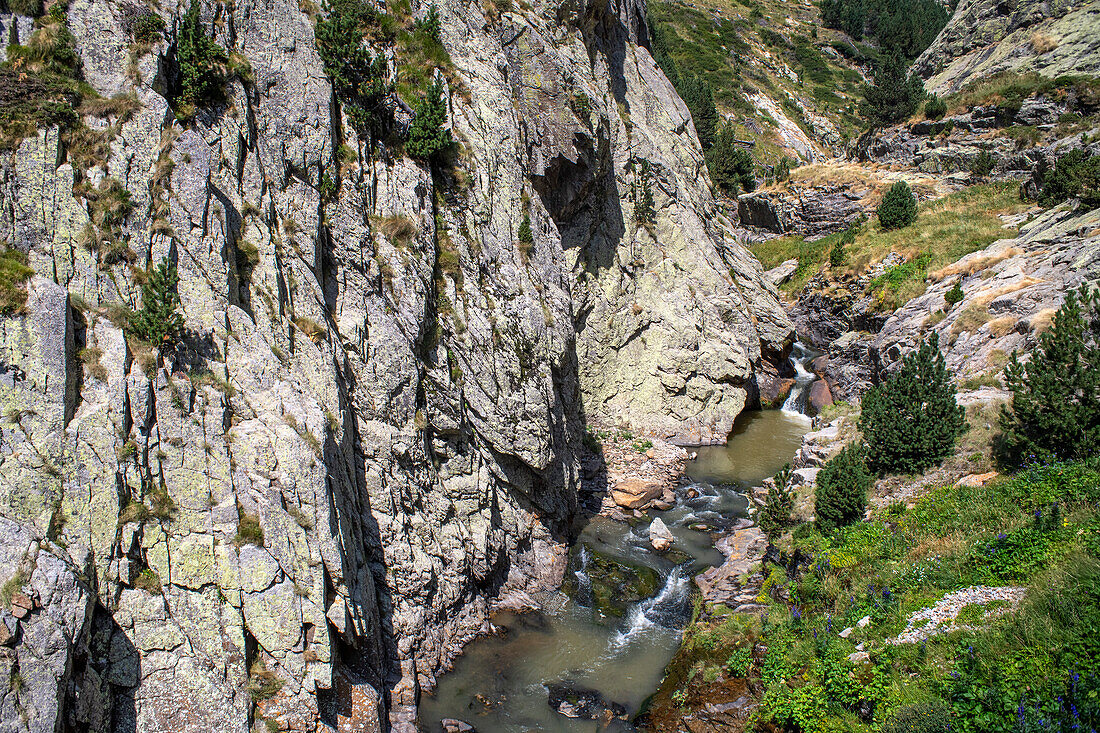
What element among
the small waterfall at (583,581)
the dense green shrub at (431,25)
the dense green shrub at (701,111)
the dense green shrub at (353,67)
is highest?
the dense green shrub at (701,111)

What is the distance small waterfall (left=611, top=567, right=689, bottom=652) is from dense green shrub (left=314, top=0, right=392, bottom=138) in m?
17.2

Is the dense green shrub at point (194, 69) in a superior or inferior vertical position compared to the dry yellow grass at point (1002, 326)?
superior

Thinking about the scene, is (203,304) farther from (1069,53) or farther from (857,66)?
(857,66)

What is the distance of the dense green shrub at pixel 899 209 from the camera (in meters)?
39.1

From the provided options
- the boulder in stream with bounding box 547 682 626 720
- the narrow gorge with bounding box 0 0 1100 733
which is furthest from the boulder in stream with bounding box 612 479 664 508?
the boulder in stream with bounding box 547 682 626 720

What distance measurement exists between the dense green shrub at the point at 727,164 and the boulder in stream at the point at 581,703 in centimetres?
5332

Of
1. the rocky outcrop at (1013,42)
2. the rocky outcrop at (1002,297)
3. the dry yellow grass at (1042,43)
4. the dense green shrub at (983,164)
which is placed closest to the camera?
the rocky outcrop at (1002,297)

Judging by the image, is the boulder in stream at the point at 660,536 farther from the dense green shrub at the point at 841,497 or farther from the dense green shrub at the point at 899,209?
the dense green shrub at the point at 899,209

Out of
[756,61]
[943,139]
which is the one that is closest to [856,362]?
[943,139]

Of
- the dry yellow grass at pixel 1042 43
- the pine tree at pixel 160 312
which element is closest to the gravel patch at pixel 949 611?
the pine tree at pixel 160 312

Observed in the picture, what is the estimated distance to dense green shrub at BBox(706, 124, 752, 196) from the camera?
185ft

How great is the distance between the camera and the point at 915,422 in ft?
55.4

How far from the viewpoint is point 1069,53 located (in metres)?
44.6

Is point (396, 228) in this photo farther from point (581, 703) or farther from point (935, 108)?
point (935, 108)
